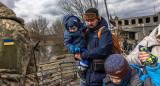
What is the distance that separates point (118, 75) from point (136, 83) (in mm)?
228

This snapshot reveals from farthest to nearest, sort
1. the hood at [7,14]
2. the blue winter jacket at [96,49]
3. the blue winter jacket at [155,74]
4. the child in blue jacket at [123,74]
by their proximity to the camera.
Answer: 1. the hood at [7,14]
2. the blue winter jacket at [96,49]
3. the child in blue jacket at [123,74]
4. the blue winter jacket at [155,74]

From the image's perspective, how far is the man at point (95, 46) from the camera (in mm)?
1613

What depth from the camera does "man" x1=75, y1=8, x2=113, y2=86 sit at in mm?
1613

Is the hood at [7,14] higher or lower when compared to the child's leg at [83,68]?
higher

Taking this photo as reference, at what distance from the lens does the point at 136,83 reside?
1.32m

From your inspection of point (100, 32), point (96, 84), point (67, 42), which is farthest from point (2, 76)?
point (100, 32)

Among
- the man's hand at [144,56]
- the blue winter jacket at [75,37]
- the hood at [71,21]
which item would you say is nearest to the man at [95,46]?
the blue winter jacket at [75,37]

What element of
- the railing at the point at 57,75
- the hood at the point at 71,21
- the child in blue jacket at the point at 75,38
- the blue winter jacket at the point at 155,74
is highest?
the hood at the point at 71,21

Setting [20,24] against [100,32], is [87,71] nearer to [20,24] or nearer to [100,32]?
[100,32]

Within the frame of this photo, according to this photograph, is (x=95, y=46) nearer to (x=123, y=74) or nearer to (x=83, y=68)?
(x=83, y=68)

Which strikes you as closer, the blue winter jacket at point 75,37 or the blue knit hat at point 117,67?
the blue knit hat at point 117,67

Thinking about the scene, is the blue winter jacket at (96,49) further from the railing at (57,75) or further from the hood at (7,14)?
the railing at (57,75)

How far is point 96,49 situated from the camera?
163cm

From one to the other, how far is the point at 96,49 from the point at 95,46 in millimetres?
115
